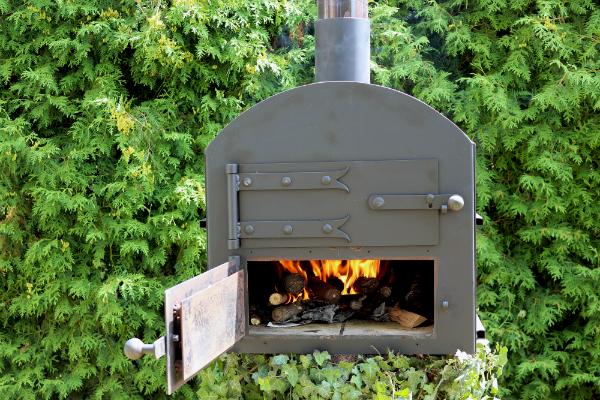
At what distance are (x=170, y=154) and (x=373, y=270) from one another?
4.04 feet

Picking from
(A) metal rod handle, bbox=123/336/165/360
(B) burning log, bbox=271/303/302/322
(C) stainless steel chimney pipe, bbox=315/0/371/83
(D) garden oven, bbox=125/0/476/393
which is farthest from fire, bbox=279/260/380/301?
(A) metal rod handle, bbox=123/336/165/360

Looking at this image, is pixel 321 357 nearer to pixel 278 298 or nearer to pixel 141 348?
pixel 278 298

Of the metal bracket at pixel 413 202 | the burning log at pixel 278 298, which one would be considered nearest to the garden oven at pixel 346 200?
the metal bracket at pixel 413 202

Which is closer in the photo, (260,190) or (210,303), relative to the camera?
(210,303)

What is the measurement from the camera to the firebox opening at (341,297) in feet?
7.68

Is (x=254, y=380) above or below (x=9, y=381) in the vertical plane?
above

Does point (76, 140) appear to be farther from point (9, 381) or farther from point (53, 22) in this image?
point (9, 381)

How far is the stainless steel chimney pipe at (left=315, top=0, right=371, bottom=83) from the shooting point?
2.34m

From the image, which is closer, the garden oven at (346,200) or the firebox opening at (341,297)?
the garden oven at (346,200)

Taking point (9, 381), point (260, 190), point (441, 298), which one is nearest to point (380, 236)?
point (441, 298)

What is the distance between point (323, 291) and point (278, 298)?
0.16 meters

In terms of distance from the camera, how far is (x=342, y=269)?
8.35 ft

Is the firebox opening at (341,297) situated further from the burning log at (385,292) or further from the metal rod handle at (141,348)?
the metal rod handle at (141,348)

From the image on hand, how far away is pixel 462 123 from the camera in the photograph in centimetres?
333
